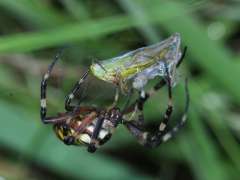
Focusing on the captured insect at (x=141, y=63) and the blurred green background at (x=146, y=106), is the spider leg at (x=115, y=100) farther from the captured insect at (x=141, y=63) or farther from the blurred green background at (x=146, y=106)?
the blurred green background at (x=146, y=106)

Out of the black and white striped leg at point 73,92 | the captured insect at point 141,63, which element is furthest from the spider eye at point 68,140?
the captured insect at point 141,63

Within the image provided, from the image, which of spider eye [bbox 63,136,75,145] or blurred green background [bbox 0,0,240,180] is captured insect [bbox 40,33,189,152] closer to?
spider eye [bbox 63,136,75,145]

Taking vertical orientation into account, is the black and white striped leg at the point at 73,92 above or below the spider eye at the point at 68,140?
above

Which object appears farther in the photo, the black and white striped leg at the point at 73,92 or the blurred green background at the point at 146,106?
the blurred green background at the point at 146,106

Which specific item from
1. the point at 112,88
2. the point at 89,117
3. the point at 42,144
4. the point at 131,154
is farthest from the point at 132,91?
the point at 131,154

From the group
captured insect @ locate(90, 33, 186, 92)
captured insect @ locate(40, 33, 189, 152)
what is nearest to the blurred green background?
captured insect @ locate(40, 33, 189, 152)

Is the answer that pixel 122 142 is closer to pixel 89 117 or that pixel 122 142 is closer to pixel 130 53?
pixel 89 117

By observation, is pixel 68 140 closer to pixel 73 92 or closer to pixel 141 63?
pixel 73 92

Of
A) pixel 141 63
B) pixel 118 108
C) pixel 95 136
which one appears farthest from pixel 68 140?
pixel 141 63
